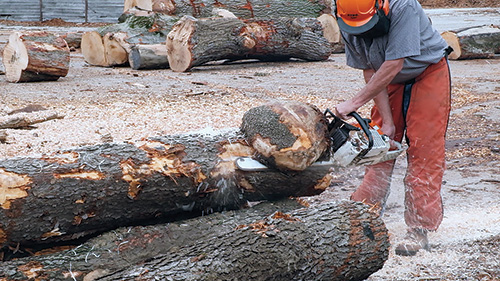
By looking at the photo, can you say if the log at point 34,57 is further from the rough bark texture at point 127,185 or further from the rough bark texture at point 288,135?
the rough bark texture at point 288,135

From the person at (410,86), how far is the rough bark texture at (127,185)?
2.04 ft

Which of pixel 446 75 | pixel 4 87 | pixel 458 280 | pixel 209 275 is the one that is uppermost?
pixel 446 75

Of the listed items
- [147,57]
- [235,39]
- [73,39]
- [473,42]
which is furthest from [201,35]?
[473,42]

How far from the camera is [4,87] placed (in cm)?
748

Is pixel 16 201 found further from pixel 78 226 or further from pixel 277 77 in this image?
pixel 277 77

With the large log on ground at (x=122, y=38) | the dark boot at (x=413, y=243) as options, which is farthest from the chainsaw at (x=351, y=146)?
the large log on ground at (x=122, y=38)

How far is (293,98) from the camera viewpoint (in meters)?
7.26

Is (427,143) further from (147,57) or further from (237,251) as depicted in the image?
(147,57)

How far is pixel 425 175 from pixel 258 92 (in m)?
4.34

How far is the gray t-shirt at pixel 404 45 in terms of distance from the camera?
3.18 meters

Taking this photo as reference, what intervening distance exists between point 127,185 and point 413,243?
1.75m

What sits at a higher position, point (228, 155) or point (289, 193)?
point (228, 155)

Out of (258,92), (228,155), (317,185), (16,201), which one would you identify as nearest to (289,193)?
(317,185)

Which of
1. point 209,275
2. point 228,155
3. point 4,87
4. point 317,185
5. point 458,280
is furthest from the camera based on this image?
point 4,87
